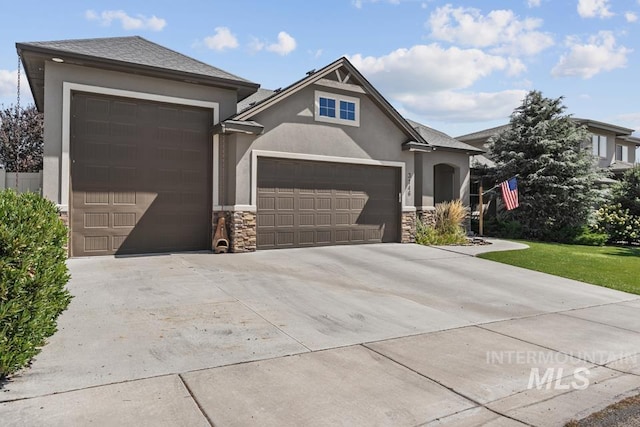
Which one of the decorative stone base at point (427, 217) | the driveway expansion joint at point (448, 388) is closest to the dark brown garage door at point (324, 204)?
the decorative stone base at point (427, 217)

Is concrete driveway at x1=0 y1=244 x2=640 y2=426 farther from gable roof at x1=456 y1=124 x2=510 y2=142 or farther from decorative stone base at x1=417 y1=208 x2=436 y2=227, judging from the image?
gable roof at x1=456 y1=124 x2=510 y2=142

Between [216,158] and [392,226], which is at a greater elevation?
[216,158]

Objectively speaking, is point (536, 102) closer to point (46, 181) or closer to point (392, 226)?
point (392, 226)

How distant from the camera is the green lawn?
1029 cm

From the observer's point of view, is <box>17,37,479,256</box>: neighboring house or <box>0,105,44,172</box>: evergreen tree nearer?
<box>17,37,479,256</box>: neighboring house

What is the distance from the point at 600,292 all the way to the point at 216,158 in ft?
32.7

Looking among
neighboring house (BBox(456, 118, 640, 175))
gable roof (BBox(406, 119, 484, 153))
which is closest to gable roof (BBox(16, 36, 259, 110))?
gable roof (BBox(406, 119, 484, 153))

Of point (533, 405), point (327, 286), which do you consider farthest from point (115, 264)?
point (533, 405)

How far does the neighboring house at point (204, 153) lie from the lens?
33.1 feet

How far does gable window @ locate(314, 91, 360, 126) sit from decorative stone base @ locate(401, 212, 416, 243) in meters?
3.73

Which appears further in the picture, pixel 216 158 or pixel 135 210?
pixel 216 158

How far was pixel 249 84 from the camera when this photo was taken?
11.7 meters

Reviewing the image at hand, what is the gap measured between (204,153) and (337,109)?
14.7ft

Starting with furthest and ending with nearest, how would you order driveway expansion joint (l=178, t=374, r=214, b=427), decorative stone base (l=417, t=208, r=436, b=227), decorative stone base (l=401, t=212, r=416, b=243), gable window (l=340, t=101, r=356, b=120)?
1. decorative stone base (l=417, t=208, r=436, b=227)
2. decorative stone base (l=401, t=212, r=416, b=243)
3. gable window (l=340, t=101, r=356, b=120)
4. driveway expansion joint (l=178, t=374, r=214, b=427)
